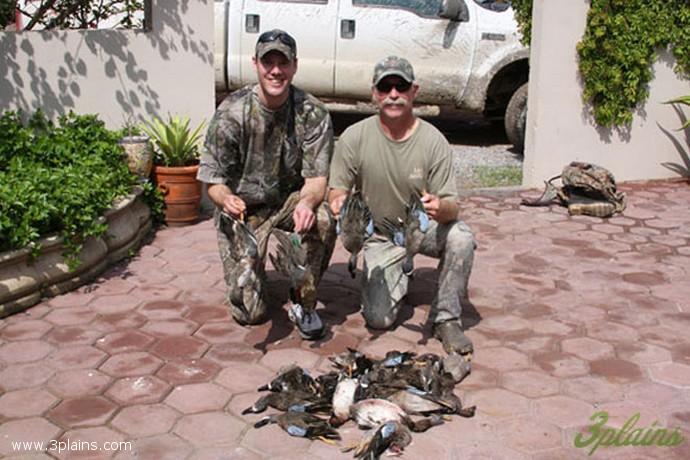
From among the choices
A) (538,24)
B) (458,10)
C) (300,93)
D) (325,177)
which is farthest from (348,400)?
(458,10)

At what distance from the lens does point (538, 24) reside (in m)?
8.55

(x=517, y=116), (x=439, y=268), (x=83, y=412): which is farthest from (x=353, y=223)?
(x=517, y=116)

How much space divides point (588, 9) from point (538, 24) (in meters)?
0.50

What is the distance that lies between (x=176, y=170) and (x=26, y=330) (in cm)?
237

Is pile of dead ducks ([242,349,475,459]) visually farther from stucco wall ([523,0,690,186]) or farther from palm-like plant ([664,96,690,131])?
palm-like plant ([664,96,690,131])

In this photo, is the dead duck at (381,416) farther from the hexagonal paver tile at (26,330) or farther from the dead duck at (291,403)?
the hexagonal paver tile at (26,330)

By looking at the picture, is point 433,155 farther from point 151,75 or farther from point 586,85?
point 586,85

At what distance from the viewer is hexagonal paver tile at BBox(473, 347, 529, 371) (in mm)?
4836

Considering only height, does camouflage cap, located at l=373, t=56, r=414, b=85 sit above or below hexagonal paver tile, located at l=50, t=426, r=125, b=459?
above

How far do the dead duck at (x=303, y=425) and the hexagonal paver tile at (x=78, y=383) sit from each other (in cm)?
93

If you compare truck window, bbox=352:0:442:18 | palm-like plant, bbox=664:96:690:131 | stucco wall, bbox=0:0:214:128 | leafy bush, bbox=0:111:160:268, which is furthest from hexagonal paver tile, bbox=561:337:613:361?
truck window, bbox=352:0:442:18

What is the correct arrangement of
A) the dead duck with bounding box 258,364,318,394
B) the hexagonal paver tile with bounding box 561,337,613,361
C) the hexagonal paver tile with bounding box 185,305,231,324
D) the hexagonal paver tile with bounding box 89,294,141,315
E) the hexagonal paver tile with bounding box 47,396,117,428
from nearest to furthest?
the hexagonal paver tile with bounding box 47,396,117,428, the dead duck with bounding box 258,364,318,394, the hexagonal paver tile with bounding box 561,337,613,361, the hexagonal paver tile with bounding box 185,305,231,324, the hexagonal paver tile with bounding box 89,294,141,315

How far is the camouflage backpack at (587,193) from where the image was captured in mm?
7848

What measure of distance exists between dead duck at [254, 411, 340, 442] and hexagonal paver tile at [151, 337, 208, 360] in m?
0.91
